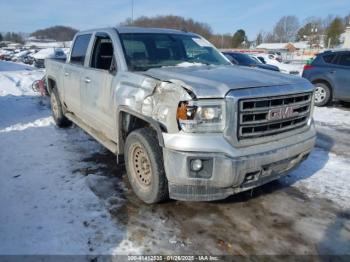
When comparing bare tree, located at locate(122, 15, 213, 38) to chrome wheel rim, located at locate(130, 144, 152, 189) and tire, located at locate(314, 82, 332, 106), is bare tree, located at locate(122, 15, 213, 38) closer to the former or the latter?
chrome wheel rim, located at locate(130, 144, 152, 189)

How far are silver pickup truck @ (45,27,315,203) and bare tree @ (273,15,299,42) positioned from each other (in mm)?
127910

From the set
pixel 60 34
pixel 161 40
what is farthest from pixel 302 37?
pixel 161 40

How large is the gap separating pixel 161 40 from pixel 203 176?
2.36 m

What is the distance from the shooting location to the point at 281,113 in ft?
11.4

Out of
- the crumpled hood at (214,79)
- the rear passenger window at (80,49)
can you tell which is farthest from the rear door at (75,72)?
the crumpled hood at (214,79)

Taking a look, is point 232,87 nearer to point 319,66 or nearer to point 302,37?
point 319,66

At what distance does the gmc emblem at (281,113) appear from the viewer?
336 cm

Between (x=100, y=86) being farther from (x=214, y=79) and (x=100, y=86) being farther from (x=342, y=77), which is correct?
(x=342, y=77)

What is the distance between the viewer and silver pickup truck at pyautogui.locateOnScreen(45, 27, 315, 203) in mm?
3107

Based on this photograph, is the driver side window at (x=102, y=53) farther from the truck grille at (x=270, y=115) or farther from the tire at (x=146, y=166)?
the truck grille at (x=270, y=115)

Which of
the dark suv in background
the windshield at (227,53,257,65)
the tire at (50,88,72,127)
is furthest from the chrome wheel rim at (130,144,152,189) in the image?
the windshield at (227,53,257,65)

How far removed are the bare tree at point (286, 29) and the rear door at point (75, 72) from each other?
12673 centimetres

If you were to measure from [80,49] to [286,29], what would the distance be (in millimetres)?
130614

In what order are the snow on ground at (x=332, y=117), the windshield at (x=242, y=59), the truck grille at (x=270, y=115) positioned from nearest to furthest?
the truck grille at (x=270, y=115), the snow on ground at (x=332, y=117), the windshield at (x=242, y=59)
